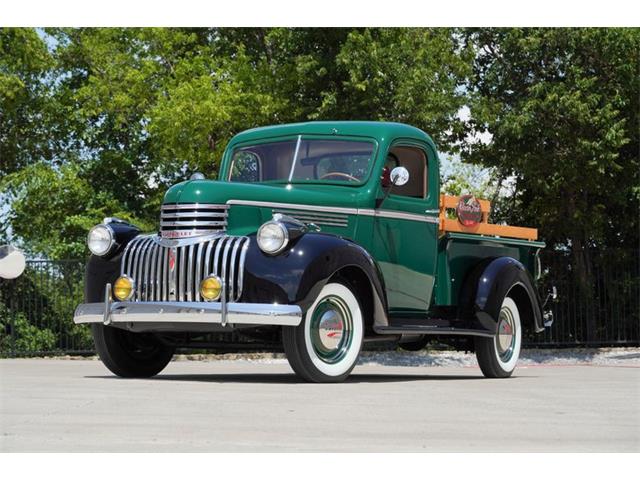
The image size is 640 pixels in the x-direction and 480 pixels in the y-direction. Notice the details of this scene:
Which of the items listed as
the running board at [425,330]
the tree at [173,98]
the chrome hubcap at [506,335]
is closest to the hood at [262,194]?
the running board at [425,330]

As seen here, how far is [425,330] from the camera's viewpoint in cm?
1212

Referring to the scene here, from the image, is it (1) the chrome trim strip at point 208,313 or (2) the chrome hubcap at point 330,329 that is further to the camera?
(2) the chrome hubcap at point 330,329

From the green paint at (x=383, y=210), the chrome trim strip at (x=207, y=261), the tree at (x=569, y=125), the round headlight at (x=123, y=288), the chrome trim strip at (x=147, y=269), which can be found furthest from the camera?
the tree at (x=569, y=125)

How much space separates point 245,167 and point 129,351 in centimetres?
229

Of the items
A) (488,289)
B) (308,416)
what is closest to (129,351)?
(488,289)

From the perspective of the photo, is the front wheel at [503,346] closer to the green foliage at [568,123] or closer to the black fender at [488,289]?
the black fender at [488,289]

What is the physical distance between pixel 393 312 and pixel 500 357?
6.34 ft

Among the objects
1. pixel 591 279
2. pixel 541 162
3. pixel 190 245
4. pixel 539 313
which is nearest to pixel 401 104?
pixel 541 162

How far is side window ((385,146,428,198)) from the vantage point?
12531mm

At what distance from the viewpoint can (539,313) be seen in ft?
45.9

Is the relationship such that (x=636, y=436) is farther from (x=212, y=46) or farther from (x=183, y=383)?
(x=212, y=46)

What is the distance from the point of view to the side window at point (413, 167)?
1253 centimetres

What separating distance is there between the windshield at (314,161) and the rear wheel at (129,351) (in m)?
1.99

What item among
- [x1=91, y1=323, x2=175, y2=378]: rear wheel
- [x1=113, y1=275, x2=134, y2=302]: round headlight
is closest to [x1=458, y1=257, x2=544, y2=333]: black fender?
[x1=91, y1=323, x2=175, y2=378]: rear wheel
